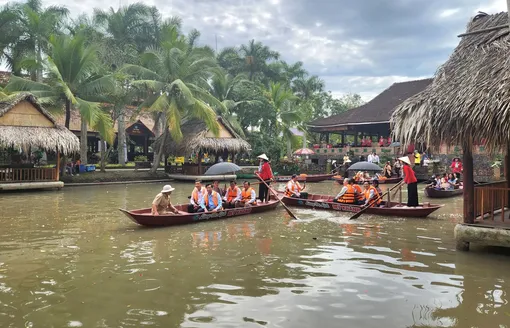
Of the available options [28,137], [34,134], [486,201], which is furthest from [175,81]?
[486,201]

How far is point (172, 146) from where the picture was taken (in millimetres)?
25594

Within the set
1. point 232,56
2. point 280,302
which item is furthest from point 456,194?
point 232,56

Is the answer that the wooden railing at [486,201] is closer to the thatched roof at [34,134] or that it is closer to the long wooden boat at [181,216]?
the long wooden boat at [181,216]

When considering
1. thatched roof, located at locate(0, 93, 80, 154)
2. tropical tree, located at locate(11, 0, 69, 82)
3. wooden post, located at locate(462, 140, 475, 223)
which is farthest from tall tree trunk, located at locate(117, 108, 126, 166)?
wooden post, located at locate(462, 140, 475, 223)

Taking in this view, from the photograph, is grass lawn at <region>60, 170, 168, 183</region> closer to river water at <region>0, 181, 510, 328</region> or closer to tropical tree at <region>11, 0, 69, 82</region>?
tropical tree at <region>11, 0, 69, 82</region>

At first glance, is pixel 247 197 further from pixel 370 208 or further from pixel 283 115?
pixel 283 115

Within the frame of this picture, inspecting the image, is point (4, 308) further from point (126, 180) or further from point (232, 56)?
point (232, 56)

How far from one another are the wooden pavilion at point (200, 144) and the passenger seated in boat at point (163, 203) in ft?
45.1

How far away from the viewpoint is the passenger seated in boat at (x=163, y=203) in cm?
971

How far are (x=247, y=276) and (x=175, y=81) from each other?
1762 centimetres

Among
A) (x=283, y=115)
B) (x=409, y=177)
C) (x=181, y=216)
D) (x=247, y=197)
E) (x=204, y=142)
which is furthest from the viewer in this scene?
(x=283, y=115)

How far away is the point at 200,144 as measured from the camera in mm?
23750

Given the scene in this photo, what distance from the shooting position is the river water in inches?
184

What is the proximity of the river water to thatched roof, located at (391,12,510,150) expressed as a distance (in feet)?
7.14
